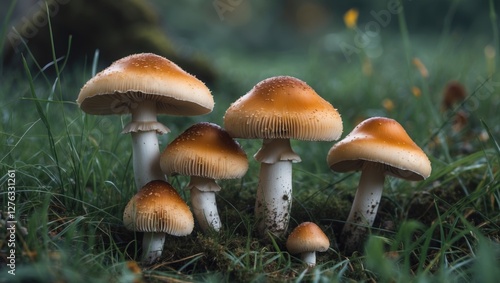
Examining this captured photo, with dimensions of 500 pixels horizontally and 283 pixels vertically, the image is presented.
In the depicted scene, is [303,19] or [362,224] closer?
[362,224]

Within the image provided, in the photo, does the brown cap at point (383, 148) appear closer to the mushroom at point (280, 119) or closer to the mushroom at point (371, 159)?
the mushroom at point (371, 159)

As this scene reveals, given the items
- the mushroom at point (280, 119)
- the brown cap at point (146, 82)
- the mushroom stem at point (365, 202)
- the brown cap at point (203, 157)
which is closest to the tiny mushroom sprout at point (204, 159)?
the brown cap at point (203, 157)

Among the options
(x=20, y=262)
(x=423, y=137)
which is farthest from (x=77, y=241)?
(x=423, y=137)

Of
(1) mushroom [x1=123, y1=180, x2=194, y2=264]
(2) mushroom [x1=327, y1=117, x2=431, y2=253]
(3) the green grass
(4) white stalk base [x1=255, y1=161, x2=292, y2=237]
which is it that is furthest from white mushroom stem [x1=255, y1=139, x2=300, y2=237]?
(1) mushroom [x1=123, y1=180, x2=194, y2=264]

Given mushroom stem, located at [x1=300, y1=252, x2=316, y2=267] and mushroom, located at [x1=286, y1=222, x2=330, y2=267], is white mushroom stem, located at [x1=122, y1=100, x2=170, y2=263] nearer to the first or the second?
mushroom, located at [x1=286, y1=222, x2=330, y2=267]

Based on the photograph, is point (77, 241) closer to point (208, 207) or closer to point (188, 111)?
point (208, 207)
